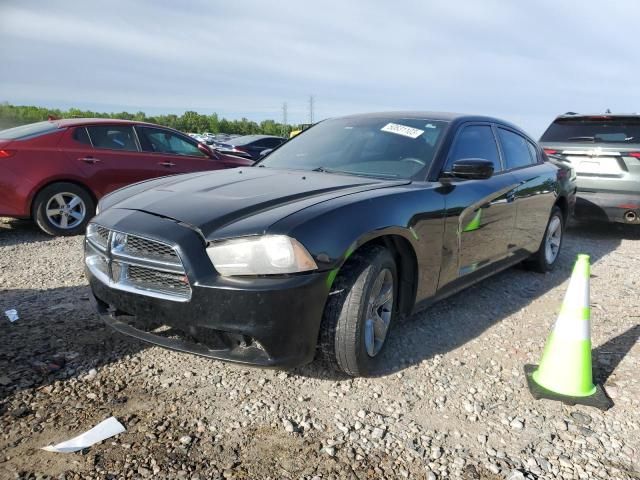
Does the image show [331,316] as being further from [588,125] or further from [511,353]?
[588,125]

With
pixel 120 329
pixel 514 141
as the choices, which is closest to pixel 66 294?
pixel 120 329

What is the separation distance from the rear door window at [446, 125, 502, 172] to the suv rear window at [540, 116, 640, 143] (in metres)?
3.61

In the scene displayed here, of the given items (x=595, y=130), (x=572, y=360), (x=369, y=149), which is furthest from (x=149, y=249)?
(x=595, y=130)

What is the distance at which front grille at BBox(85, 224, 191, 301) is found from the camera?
2.52 metres

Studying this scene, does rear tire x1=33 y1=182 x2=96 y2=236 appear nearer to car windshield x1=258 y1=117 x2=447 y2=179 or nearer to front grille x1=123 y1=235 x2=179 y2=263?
car windshield x1=258 y1=117 x2=447 y2=179

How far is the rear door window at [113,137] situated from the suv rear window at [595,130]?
568 cm

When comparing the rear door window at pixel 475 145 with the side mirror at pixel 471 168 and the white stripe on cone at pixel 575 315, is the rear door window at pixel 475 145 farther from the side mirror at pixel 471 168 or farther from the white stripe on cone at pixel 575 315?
the white stripe on cone at pixel 575 315

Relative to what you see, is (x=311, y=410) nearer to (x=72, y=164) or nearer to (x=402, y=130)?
(x=402, y=130)

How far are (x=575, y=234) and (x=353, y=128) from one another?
511cm

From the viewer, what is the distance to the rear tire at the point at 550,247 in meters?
5.36

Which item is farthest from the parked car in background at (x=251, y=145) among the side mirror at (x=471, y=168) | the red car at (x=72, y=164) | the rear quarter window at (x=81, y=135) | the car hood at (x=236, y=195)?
the side mirror at (x=471, y=168)

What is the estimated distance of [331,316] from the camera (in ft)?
8.82

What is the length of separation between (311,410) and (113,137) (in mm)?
5300

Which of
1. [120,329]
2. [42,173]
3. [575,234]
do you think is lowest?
[575,234]
